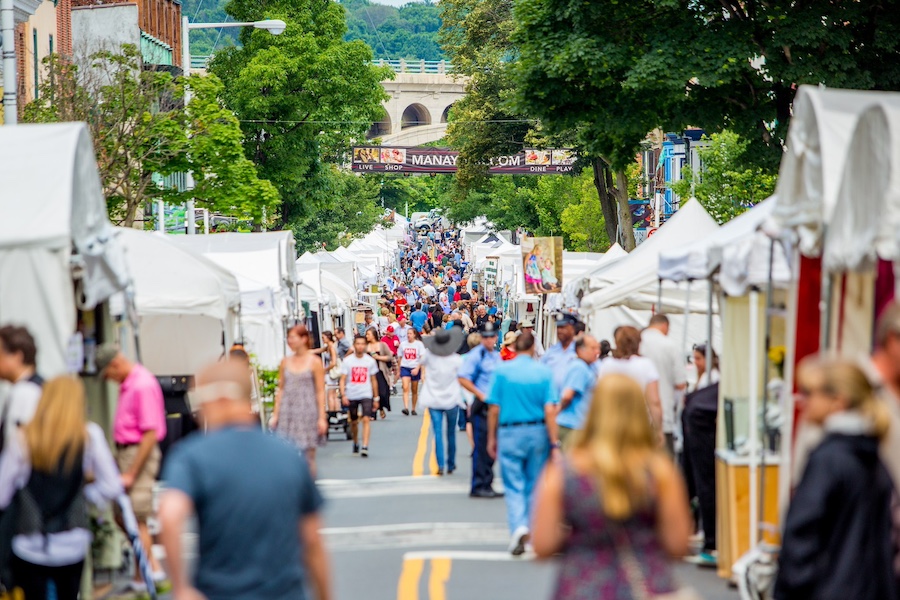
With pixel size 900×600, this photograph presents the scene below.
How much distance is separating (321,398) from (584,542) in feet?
32.0

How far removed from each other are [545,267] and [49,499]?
1797 centimetres

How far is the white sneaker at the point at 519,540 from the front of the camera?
11.7 metres

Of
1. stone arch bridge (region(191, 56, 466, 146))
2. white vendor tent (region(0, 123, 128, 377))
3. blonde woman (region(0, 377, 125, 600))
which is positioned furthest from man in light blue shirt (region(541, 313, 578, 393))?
stone arch bridge (region(191, 56, 466, 146))

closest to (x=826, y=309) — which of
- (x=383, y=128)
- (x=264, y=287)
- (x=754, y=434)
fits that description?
(x=754, y=434)

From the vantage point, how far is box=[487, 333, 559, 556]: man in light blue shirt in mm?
11781

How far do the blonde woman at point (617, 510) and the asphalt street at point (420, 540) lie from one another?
12.5ft

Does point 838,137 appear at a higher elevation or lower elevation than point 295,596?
higher

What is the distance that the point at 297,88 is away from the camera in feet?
169

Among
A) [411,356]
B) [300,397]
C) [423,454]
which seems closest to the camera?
[300,397]

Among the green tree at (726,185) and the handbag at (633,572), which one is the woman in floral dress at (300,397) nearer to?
the handbag at (633,572)

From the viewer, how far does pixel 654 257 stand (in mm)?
20438

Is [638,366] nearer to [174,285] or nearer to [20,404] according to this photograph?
[20,404]

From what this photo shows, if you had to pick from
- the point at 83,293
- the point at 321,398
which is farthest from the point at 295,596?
the point at 321,398

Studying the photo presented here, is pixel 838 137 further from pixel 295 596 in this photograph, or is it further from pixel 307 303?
pixel 307 303
